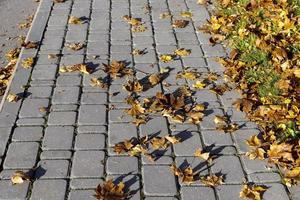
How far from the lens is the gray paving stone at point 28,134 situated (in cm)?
370

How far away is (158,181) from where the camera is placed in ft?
10.8

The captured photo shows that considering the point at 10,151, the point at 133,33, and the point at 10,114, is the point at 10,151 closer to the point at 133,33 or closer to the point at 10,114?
the point at 10,114

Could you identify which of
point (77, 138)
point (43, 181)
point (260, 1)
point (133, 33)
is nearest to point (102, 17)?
point (133, 33)

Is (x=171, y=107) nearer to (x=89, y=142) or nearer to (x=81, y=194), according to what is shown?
(x=89, y=142)

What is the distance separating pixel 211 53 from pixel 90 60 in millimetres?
1332

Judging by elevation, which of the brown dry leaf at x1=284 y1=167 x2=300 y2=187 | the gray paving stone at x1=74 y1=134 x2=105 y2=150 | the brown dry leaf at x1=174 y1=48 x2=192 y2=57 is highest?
the brown dry leaf at x1=284 y1=167 x2=300 y2=187

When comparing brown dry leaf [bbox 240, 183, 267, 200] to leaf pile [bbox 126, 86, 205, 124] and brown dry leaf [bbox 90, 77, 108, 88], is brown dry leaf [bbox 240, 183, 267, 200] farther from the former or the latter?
brown dry leaf [bbox 90, 77, 108, 88]

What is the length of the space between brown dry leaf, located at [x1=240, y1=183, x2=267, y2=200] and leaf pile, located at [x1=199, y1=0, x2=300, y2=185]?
24 centimetres

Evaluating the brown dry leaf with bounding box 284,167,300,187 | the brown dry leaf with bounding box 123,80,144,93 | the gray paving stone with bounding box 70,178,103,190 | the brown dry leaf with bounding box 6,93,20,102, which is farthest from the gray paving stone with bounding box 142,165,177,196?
the brown dry leaf with bounding box 6,93,20,102

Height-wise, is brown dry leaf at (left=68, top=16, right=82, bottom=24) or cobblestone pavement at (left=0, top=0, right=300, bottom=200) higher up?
cobblestone pavement at (left=0, top=0, right=300, bottom=200)

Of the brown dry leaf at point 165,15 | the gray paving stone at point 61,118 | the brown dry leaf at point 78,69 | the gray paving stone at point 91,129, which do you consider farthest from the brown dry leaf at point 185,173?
the brown dry leaf at point 165,15

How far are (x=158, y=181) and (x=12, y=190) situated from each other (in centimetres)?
104

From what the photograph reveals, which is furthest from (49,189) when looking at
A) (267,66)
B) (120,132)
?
(267,66)

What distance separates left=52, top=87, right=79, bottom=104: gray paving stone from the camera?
4.19 m
